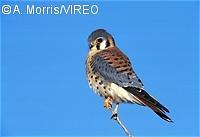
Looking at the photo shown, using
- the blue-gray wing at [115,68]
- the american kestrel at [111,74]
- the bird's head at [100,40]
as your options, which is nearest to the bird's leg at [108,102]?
the american kestrel at [111,74]

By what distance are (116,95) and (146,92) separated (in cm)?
21

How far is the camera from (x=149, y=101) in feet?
8.85

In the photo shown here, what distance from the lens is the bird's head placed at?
2.94 metres

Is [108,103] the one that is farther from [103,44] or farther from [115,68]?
[103,44]

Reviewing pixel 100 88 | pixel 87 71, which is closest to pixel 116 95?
pixel 100 88

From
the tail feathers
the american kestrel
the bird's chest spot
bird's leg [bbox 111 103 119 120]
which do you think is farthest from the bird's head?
bird's leg [bbox 111 103 119 120]

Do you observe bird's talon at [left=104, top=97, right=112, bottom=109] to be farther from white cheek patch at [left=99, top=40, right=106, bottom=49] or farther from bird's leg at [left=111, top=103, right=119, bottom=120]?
white cheek patch at [left=99, top=40, right=106, bottom=49]

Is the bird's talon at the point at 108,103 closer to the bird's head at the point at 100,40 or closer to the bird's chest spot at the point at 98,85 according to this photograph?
the bird's chest spot at the point at 98,85

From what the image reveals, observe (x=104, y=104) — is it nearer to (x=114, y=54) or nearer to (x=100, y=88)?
(x=100, y=88)

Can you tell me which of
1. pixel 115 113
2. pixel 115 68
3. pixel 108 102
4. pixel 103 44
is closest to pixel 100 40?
pixel 103 44

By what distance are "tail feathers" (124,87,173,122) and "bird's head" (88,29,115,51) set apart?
383 mm

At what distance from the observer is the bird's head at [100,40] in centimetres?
294

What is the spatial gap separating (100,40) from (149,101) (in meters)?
0.62

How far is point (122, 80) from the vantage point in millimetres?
2920
